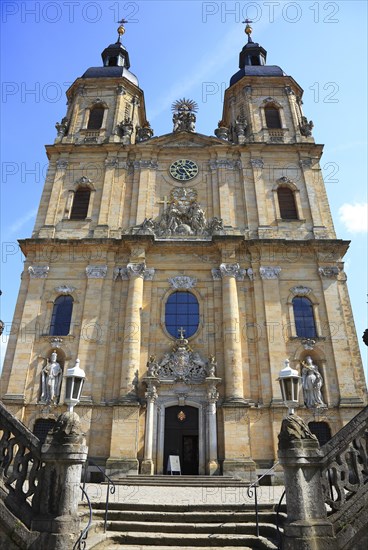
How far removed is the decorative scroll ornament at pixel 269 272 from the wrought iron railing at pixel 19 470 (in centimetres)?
1450

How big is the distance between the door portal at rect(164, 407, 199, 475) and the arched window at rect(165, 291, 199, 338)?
3.43 m

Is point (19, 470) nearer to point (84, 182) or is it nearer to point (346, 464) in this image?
point (346, 464)

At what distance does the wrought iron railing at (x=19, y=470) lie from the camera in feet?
22.0

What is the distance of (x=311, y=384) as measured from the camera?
17328 mm

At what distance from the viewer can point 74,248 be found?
67.8ft

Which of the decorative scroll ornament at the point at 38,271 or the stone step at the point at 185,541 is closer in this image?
the stone step at the point at 185,541

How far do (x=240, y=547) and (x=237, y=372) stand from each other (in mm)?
10188

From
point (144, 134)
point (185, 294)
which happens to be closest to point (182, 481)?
point (185, 294)

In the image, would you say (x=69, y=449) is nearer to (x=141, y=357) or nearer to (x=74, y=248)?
(x=141, y=357)

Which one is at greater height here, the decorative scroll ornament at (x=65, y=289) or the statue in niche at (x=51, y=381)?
the decorative scroll ornament at (x=65, y=289)

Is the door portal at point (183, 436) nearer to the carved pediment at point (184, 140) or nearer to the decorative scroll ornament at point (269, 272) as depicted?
the decorative scroll ornament at point (269, 272)

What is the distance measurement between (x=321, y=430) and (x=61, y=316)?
1269cm

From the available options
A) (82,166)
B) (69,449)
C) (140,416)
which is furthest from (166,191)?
(69,449)

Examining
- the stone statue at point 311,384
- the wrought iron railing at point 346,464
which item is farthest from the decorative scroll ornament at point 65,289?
the wrought iron railing at point 346,464
